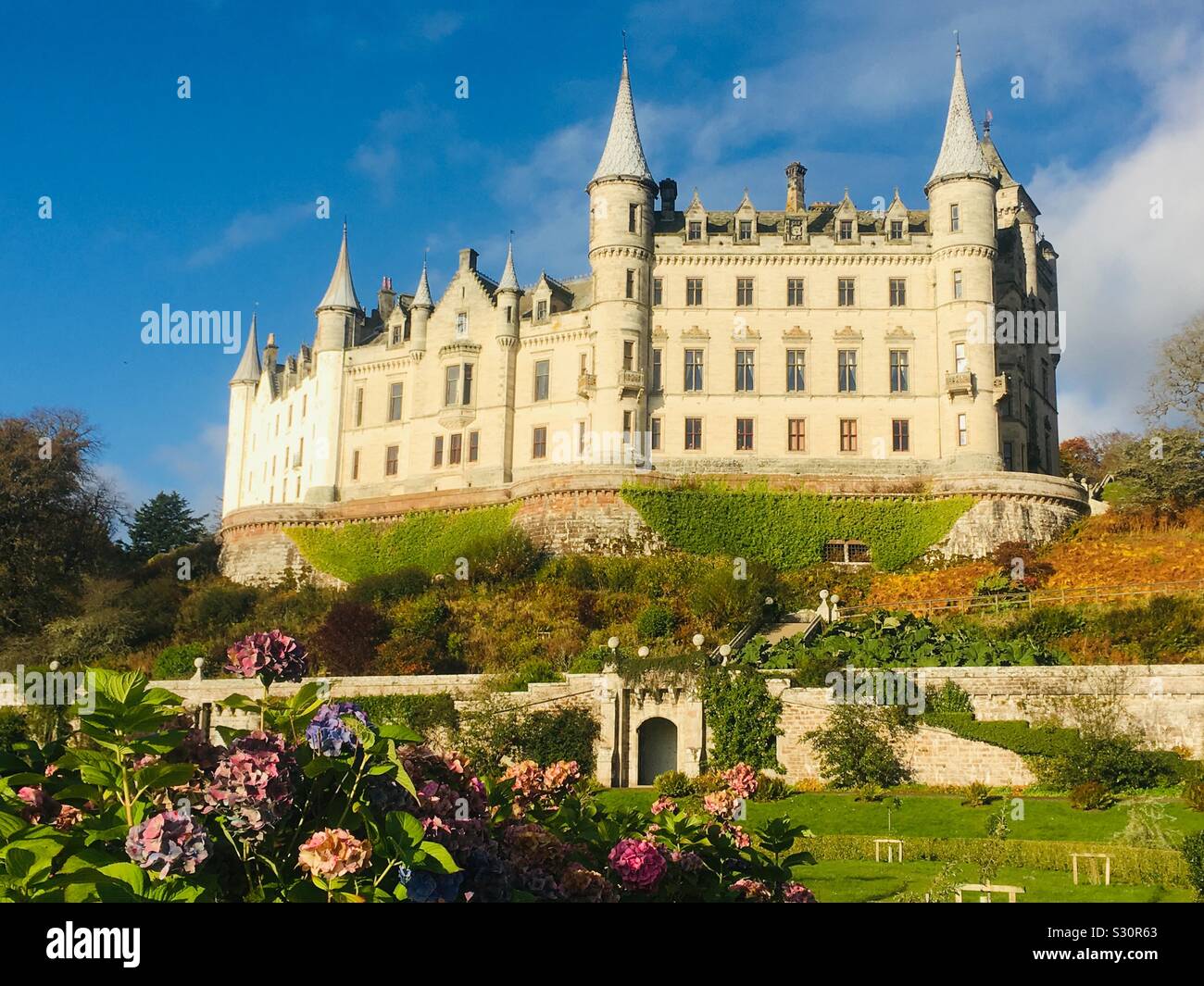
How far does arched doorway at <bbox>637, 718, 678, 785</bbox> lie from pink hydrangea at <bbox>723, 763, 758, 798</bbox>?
24.6m

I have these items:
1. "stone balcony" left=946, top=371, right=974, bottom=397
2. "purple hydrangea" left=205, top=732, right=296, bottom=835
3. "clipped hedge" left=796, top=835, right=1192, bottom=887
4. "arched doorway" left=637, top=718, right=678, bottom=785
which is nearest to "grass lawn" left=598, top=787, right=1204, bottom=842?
"clipped hedge" left=796, top=835, right=1192, bottom=887

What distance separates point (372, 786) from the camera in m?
6.04

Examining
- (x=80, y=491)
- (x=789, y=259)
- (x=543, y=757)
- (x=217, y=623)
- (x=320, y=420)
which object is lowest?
(x=543, y=757)

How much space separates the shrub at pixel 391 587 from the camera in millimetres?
48375

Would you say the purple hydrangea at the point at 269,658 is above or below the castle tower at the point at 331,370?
below

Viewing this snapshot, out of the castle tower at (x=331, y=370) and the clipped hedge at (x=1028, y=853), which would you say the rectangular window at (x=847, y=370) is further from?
the clipped hedge at (x=1028, y=853)

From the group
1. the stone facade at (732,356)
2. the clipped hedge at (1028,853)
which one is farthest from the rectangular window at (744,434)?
the clipped hedge at (1028,853)

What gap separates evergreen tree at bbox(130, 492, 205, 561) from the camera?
80000 mm

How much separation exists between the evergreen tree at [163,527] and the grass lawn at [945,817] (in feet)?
184

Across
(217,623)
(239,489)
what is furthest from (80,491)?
(239,489)

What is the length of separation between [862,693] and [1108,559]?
16.9 m

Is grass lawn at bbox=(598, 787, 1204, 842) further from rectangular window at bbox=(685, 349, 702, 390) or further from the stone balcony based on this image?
rectangular window at bbox=(685, 349, 702, 390)

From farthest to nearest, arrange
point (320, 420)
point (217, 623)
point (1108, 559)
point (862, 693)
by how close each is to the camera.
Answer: point (320, 420) → point (217, 623) → point (1108, 559) → point (862, 693)
